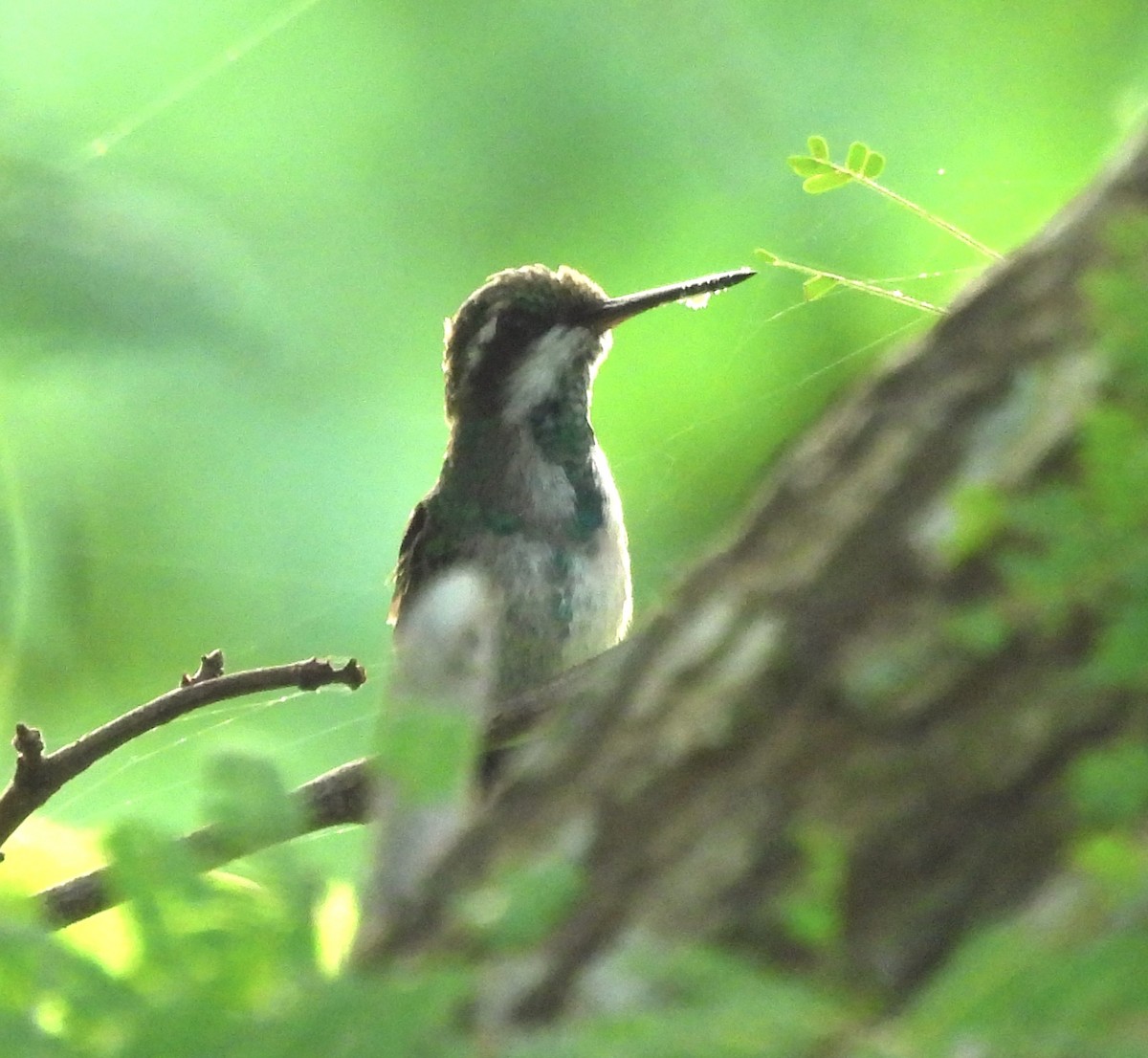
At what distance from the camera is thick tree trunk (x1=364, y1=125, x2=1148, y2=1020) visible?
1.98 ft

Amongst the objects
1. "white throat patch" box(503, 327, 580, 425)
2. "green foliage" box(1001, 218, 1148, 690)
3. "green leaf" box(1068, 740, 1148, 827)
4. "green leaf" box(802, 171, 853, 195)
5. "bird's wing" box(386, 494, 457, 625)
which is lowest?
"green leaf" box(1068, 740, 1148, 827)

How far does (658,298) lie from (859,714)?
205cm

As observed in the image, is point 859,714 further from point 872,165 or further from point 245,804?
point 872,165

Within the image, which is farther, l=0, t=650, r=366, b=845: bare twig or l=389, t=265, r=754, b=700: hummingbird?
l=389, t=265, r=754, b=700: hummingbird

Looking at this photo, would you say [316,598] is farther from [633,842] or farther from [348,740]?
[633,842]

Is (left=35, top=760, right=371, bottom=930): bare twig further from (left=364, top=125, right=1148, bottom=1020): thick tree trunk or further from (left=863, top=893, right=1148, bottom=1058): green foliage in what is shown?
(left=863, top=893, right=1148, bottom=1058): green foliage

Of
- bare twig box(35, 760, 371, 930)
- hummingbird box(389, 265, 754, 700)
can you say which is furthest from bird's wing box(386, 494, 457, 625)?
bare twig box(35, 760, 371, 930)

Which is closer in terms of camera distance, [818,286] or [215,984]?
[215,984]

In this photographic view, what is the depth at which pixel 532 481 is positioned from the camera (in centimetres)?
259

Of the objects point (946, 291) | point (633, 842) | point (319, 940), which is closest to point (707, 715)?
point (633, 842)

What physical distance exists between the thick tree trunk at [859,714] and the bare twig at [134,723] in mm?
1183

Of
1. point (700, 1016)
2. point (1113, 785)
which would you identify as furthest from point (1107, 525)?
point (700, 1016)

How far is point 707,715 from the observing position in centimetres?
67

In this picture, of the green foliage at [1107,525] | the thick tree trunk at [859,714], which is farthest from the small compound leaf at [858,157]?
the green foliage at [1107,525]
